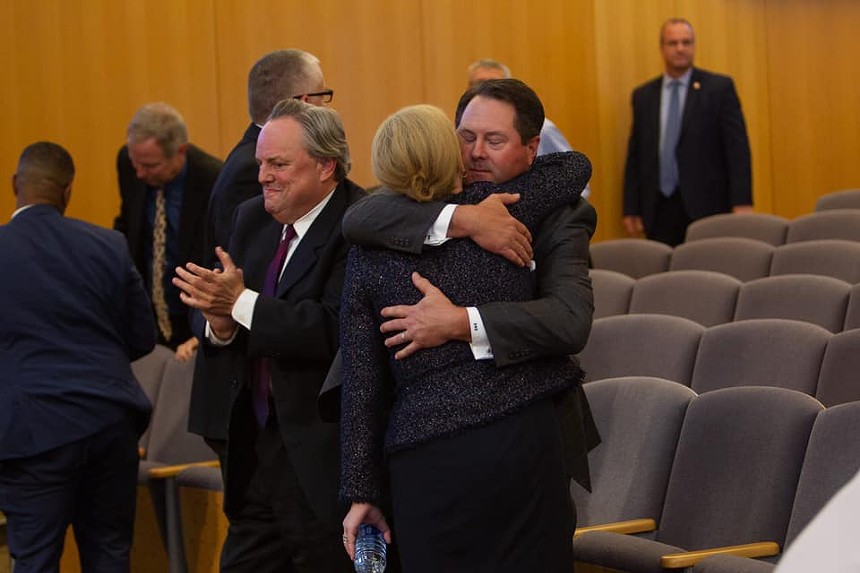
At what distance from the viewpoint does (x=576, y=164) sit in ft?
7.44

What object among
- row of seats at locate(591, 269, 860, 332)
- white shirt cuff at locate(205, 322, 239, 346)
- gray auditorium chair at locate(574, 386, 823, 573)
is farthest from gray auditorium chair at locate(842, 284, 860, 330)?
white shirt cuff at locate(205, 322, 239, 346)

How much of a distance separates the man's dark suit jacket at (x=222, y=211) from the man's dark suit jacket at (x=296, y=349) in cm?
6

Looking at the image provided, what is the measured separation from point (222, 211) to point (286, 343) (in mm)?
662

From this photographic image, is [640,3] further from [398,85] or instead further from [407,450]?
[407,450]

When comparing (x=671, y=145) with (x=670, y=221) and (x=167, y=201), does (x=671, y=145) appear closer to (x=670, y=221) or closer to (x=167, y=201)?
(x=670, y=221)

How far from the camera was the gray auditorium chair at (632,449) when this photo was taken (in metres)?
3.22

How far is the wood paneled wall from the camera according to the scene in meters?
6.50

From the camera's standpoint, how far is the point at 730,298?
482 centimetres

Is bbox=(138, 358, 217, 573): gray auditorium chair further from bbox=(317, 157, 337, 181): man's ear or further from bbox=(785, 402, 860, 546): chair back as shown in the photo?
bbox=(785, 402, 860, 546): chair back

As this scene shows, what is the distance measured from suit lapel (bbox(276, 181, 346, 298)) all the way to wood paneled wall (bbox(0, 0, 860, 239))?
3920 millimetres

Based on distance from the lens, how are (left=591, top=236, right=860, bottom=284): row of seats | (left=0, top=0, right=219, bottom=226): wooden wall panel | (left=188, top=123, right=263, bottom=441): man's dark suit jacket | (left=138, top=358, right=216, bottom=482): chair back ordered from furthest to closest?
(left=0, top=0, right=219, bottom=226): wooden wall panel, (left=591, top=236, right=860, bottom=284): row of seats, (left=138, top=358, right=216, bottom=482): chair back, (left=188, top=123, right=263, bottom=441): man's dark suit jacket

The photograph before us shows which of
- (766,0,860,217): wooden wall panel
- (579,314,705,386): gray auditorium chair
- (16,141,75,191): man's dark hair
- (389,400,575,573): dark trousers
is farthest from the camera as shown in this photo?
(766,0,860,217): wooden wall panel

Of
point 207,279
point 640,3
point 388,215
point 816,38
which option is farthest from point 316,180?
point 816,38

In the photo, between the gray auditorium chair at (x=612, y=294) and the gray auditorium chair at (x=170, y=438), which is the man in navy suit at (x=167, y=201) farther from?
the gray auditorium chair at (x=612, y=294)
